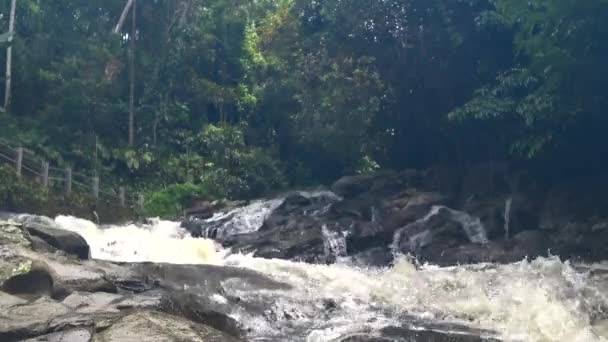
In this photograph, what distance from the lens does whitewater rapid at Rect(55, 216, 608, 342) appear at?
807 cm

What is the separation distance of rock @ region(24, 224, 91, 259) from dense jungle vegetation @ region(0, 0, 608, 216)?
34.8 feet

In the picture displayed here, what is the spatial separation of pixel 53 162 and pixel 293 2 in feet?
36.4

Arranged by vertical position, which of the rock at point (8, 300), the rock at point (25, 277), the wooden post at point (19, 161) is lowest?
the rock at point (8, 300)

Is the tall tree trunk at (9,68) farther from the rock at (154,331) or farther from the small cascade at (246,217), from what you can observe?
the rock at (154,331)

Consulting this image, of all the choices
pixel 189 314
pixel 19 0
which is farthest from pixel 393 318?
pixel 19 0

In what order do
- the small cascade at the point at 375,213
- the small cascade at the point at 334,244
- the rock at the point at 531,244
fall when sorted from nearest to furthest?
the rock at the point at 531,244, the small cascade at the point at 334,244, the small cascade at the point at 375,213

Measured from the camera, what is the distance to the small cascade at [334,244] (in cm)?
1628

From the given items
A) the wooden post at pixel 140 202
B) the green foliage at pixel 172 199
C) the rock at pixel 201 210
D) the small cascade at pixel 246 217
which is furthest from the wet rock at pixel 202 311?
the green foliage at pixel 172 199

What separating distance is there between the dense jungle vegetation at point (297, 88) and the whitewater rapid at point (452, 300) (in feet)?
20.8

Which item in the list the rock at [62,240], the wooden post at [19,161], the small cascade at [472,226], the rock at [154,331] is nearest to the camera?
the rock at [154,331]

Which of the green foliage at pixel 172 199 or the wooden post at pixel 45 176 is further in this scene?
the green foliage at pixel 172 199

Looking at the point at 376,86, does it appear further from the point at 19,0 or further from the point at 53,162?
the point at 19,0

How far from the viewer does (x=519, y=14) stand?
54.4 ft

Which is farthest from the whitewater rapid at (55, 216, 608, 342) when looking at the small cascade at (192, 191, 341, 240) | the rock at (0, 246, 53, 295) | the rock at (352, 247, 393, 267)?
the small cascade at (192, 191, 341, 240)
